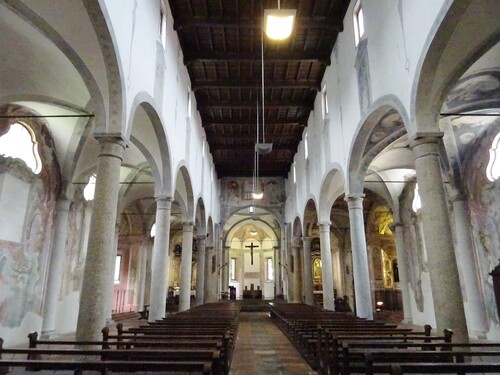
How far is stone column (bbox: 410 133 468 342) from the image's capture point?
6164 millimetres

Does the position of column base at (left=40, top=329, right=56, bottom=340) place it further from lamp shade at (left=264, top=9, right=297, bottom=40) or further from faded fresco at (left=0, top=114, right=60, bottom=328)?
lamp shade at (left=264, top=9, right=297, bottom=40)

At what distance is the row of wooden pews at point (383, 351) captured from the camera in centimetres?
339

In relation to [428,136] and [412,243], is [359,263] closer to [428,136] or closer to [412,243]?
[428,136]

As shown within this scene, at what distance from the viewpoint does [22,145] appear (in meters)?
11.4

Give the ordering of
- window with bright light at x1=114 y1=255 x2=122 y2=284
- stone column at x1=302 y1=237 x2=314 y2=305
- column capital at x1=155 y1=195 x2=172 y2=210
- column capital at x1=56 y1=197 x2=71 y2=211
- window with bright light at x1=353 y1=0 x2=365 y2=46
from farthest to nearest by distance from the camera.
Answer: window with bright light at x1=114 y1=255 x2=122 y2=284 < stone column at x1=302 y1=237 x2=314 y2=305 < column capital at x1=56 y1=197 x2=71 y2=211 < column capital at x1=155 y1=195 x2=172 y2=210 < window with bright light at x1=353 y1=0 x2=365 y2=46

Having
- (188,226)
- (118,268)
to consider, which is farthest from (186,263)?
(118,268)

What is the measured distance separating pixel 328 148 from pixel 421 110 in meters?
7.01

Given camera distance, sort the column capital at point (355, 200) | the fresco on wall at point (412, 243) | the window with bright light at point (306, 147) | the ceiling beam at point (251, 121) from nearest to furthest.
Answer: the column capital at point (355, 200), the fresco on wall at point (412, 243), the window with bright light at point (306, 147), the ceiling beam at point (251, 121)

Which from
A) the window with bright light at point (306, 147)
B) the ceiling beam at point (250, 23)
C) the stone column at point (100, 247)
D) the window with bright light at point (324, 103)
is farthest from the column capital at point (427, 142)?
the window with bright light at point (306, 147)

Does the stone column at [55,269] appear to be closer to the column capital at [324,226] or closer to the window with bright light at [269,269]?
the column capital at [324,226]

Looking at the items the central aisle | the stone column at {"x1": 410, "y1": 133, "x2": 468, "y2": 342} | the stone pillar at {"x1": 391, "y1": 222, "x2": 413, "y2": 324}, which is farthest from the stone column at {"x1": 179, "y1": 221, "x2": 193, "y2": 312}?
the stone column at {"x1": 410, "y1": 133, "x2": 468, "y2": 342}

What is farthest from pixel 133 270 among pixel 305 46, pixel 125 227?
pixel 305 46

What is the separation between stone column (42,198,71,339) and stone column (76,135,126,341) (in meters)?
7.72

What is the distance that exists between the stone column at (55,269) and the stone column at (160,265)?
Answer: 3.86 meters
